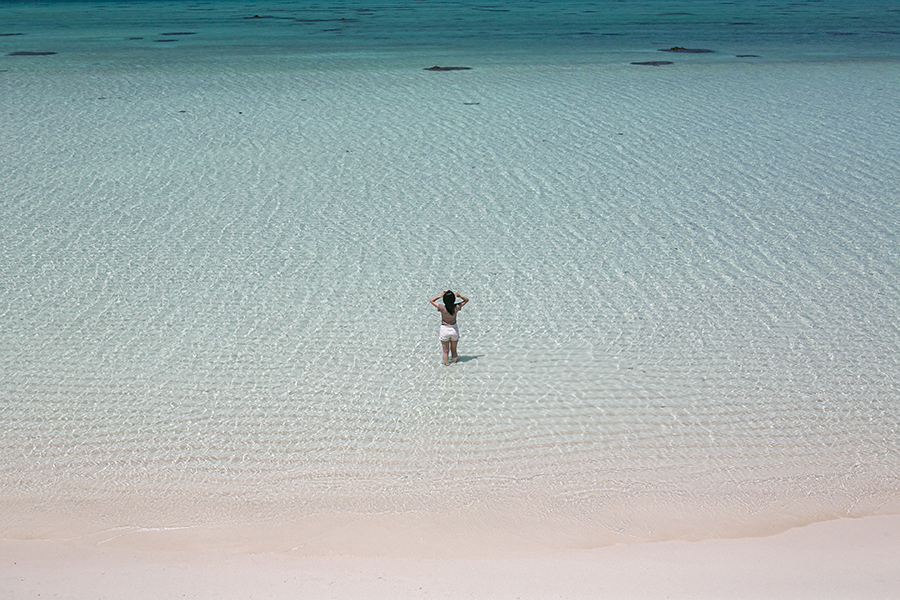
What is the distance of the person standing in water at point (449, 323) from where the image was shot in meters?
5.86

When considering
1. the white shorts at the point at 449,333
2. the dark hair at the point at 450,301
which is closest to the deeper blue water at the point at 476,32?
the white shorts at the point at 449,333

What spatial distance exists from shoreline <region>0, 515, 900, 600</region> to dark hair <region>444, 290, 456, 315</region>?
74.0 inches

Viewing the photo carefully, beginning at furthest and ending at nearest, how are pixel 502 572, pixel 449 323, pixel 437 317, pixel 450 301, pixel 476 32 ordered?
pixel 476 32 < pixel 437 317 < pixel 449 323 < pixel 450 301 < pixel 502 572

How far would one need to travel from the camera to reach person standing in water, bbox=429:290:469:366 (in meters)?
5.86

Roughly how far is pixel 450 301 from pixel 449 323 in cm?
25

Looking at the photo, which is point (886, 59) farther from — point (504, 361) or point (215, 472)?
point (215, 472)

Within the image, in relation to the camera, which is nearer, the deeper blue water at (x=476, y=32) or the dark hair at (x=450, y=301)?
the dark hair at (x=450, y=301)

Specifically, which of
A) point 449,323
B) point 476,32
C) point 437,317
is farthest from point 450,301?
point 476,32

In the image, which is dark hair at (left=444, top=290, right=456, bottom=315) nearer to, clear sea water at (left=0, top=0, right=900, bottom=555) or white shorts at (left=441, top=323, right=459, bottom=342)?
white shorts at (left=441, top=323, right=459, bottom=342)

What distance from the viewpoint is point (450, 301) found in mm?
5844

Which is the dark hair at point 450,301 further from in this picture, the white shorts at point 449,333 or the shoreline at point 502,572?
the shoreline at point 502,572

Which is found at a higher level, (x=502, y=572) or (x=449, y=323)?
(x=449, y=323)

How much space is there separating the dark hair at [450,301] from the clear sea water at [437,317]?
1.83ft

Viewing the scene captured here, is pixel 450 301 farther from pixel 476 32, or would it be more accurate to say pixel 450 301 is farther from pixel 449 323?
pixel 476 32
